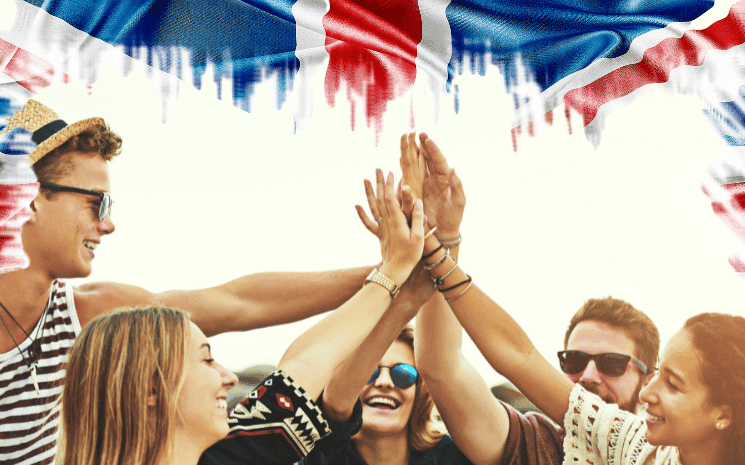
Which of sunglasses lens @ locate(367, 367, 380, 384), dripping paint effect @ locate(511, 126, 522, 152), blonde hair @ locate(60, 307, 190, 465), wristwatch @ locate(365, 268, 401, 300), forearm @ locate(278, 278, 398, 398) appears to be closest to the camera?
blonde hair @ locate(60, 307, 190, 465)

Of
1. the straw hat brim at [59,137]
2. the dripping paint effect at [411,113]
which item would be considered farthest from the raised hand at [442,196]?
the straw hat brim at [59,137]

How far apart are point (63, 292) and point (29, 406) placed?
0.32 meters

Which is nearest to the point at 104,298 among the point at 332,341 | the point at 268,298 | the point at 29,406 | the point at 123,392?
the point at 29,406

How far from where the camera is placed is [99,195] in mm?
1803

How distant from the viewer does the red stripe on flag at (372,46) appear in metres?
2.06

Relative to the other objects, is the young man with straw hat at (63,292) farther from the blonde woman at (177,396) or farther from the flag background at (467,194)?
the blonde woman at (177,396)

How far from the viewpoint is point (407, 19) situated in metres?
2.09

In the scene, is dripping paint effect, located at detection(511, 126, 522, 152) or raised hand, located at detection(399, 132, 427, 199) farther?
dripping paint effect, located at detection(511, 126, 522, 152)

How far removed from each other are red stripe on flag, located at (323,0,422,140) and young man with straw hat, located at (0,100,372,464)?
0.64 m

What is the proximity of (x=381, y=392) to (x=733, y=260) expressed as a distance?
1199mm

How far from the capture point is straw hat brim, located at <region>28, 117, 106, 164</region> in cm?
175

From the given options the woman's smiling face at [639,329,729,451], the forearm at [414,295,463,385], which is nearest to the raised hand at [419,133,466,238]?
the forearm at [414,295,463,385]

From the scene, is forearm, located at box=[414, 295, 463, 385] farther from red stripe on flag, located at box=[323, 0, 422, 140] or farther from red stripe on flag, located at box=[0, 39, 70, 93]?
red stripe on flag, located at box=[0, 39, 70, 93]

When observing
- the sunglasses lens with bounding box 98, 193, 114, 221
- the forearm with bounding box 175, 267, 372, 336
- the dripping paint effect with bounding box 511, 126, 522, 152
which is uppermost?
the dripping paint effect with bounding box 511, 126, 522, 152
